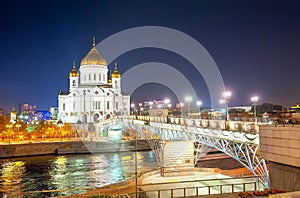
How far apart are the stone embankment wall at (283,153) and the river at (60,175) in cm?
1815

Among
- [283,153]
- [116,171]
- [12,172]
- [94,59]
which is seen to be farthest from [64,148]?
[283,153]

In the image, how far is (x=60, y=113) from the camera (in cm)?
9150

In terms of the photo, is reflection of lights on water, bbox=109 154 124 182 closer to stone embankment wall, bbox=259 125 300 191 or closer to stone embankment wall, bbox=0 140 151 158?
stone embankment wall, bbox=0 140 151 158

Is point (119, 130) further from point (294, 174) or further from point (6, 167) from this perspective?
point (294, 174)

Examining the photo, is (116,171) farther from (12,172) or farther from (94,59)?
(94,59)

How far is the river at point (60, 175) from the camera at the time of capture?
92.3ft

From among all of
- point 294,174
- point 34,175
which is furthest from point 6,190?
point 294,174

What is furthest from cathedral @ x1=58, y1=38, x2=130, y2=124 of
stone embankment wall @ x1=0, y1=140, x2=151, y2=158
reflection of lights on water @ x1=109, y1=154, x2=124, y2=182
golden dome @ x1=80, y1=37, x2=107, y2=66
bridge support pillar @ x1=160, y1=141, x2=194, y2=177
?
bridge support pillar @ x1=160, y1=141, x2=194, y2=177

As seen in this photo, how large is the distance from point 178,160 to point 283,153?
1778 cm

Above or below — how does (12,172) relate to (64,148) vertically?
below

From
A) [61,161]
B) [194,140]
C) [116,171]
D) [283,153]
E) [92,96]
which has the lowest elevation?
[61,161]

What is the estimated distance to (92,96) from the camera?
88062 millimetres

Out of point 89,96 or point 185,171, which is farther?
point 89,96

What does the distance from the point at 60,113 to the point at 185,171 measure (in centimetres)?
7008
